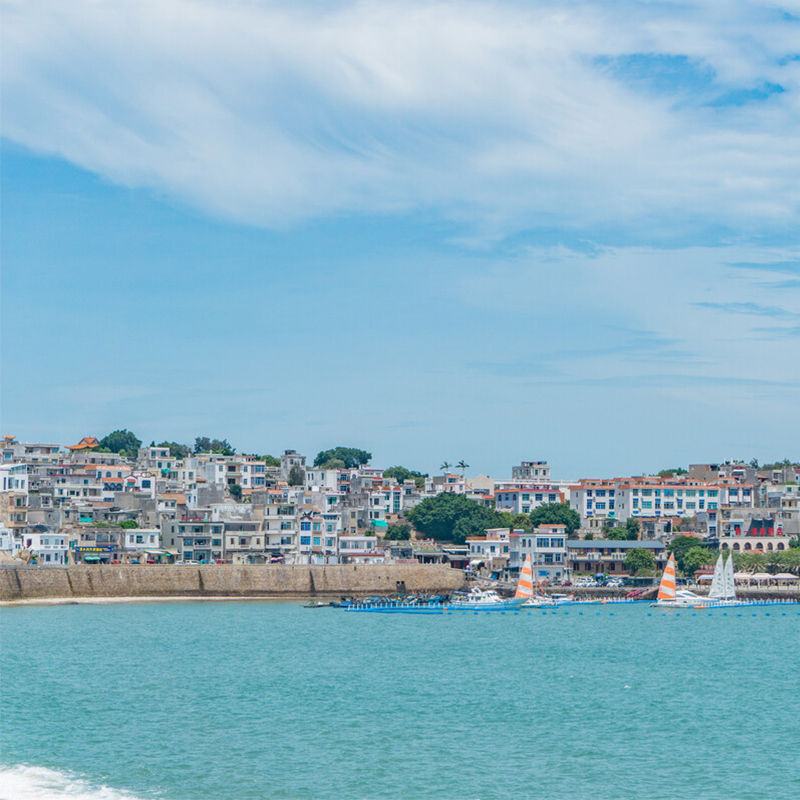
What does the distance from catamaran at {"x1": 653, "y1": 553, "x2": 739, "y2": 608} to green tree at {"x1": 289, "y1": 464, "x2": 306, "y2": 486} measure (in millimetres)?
53153

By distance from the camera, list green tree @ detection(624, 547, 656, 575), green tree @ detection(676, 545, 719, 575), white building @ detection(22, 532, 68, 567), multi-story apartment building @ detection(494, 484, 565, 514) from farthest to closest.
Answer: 1. multi-story apartment building @ detection(494, 484, 565, 514)
2. green tree @ detection(624, 547, 656, 575)
3. green tree @ detection(676, 545, 719, 575)
4. white building @ detection(22, 532, 68, 567)

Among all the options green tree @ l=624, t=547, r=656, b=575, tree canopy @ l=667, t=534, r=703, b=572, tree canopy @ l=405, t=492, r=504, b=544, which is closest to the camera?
green tree @ l=624, t=547, r=656, b=575

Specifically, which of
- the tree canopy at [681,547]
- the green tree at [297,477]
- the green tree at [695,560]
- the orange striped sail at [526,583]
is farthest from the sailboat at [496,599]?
the green tree at [297,477]

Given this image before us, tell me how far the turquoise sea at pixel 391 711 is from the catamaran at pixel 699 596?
52.8ft

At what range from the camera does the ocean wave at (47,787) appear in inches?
1214

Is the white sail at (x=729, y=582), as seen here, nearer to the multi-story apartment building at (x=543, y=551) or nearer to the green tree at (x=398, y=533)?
the multi-story apartment building at (x=543, y=551)

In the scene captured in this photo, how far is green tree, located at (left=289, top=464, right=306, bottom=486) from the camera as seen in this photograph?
143 m

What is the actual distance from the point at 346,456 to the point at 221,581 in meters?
80.5

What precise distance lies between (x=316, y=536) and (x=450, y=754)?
7199 centimetres

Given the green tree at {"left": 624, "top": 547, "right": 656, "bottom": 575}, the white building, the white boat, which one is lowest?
the white boat

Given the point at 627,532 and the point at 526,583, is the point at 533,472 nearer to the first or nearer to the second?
the point at 627,532

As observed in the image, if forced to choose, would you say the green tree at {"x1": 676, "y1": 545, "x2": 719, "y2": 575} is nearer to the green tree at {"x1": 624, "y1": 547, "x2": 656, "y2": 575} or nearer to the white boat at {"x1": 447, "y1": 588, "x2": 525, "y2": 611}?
the green tree at {"x1": 624, "y1": 547, "x2": 656, "y2": 575}

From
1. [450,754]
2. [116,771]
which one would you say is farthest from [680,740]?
[116,771]

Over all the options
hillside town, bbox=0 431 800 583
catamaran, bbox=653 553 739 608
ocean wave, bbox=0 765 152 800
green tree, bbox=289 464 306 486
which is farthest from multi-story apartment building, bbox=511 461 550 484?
ocean wave, bbox=0 765 152 800
